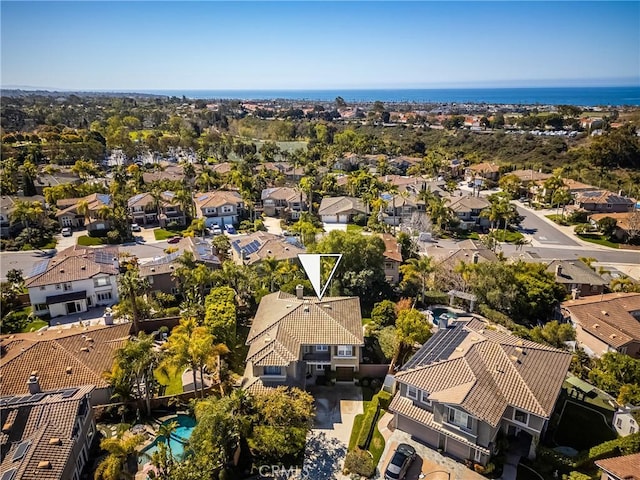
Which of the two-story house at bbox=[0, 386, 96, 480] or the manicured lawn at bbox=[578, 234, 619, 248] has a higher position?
the two-story house at bbox=[0, 386, 96, 480]

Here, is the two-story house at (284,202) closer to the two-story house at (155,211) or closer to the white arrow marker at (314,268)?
the two-story house at (155,211)

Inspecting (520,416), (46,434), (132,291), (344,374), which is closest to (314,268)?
(344,374)

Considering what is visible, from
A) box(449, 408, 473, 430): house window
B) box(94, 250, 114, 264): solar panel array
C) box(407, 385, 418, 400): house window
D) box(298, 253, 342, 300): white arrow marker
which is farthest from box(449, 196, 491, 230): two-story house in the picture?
box(449, 408, 473, 430): house window

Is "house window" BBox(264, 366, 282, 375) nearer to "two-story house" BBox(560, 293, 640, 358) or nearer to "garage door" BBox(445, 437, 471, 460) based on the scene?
"garage door" BBox(445, 437, 471, 460)

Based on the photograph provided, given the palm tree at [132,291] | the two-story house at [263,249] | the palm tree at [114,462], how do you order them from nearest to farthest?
the palm tree at [114,462], the palm tree at [132,291], the two-story house at [263,249]

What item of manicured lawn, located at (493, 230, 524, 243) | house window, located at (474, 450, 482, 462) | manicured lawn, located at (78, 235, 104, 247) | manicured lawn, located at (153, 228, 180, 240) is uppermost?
house window, located at (474, 450, 482, 462)

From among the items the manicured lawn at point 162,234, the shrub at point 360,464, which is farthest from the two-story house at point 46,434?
the manicured lawn at point 162,234

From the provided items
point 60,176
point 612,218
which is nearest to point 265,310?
point 612,218
